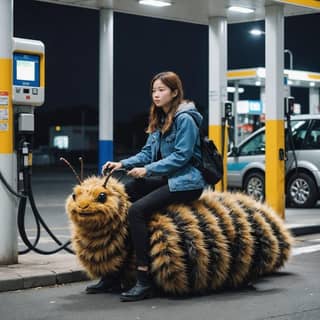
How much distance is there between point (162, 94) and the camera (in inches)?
288

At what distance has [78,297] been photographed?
720 centimetres

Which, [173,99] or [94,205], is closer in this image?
[94,205]

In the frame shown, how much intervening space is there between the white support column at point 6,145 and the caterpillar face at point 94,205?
5.00 feet

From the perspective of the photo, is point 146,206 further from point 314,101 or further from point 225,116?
point 314,101

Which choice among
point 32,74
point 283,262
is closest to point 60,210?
point 32,74

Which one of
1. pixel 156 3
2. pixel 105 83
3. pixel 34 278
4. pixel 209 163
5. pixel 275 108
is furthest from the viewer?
pixel 105 83

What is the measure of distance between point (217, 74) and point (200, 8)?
129 centimetres

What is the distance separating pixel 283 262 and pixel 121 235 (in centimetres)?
202

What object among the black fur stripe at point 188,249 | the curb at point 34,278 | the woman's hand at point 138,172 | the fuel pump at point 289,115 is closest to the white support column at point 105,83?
the fuel pump at point 289,115

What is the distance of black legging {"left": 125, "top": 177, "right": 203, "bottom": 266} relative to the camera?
687 cm

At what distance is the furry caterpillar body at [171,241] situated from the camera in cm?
682

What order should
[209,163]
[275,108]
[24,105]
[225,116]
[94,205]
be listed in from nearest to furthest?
[94,205] < [209,163] < [24,105] < [275,108] < [225,116]

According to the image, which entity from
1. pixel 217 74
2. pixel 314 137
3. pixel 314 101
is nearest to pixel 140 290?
pixel 217 74

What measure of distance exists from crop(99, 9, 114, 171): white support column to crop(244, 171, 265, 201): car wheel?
16.4 feet
